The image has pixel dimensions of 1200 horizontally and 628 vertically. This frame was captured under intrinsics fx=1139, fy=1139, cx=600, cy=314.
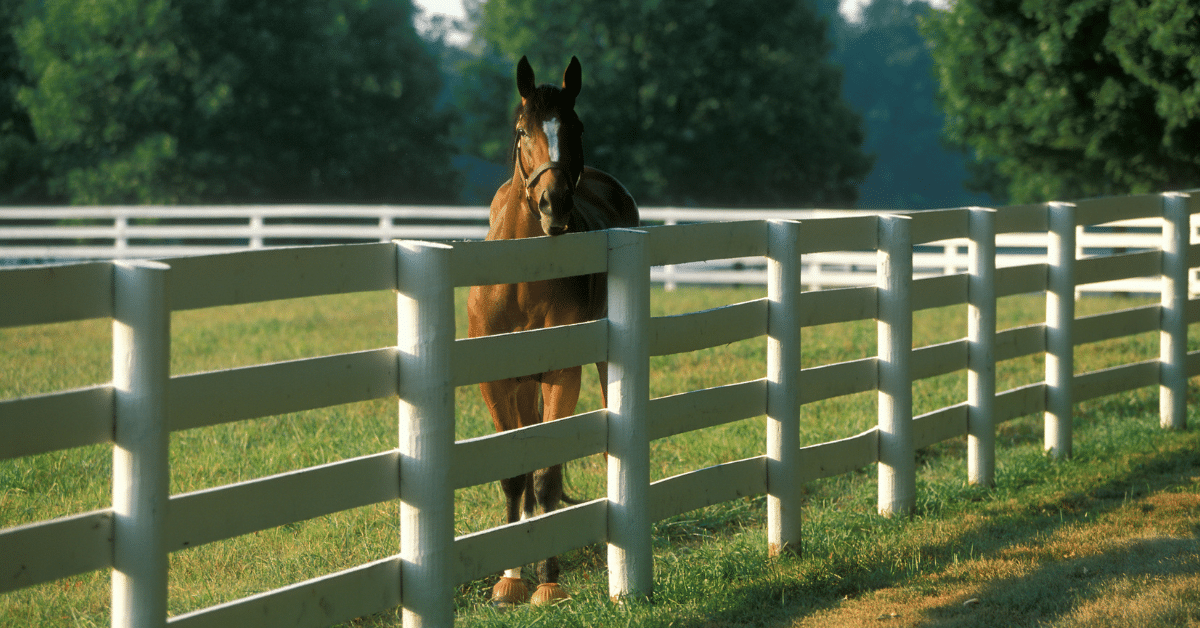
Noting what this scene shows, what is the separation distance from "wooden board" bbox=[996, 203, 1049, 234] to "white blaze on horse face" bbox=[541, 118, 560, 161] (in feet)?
9.52

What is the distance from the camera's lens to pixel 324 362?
3395 millimetres

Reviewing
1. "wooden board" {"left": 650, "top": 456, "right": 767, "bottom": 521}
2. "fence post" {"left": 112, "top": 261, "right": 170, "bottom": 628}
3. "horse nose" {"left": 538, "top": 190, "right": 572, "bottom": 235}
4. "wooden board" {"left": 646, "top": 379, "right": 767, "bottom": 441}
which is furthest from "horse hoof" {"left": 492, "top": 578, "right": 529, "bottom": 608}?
"fence post" {"left": 112, "top": 261, "right": 170, "bottom": 628}

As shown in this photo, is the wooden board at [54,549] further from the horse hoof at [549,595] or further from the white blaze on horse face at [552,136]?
the white blaze on horse face at [552,136]

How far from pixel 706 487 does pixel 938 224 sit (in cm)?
216

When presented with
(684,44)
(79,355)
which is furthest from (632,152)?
(79,355)

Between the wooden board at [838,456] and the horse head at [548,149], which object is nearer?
the horse head at [548,149]

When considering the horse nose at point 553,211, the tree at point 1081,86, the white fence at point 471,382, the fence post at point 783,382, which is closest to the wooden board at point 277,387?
the white fence at point 471,382

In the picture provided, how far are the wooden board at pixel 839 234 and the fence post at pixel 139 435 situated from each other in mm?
2975

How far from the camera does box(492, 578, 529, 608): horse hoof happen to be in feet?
15.0

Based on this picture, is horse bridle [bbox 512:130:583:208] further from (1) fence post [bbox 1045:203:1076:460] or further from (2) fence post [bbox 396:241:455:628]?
(1) fence post [bbox 1045:203:1076:460]

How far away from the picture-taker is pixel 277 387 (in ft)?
10.7

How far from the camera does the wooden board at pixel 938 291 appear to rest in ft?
19.1

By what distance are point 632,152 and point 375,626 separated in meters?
31.1

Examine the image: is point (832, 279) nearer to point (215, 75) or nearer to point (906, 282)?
point (906, 282)
